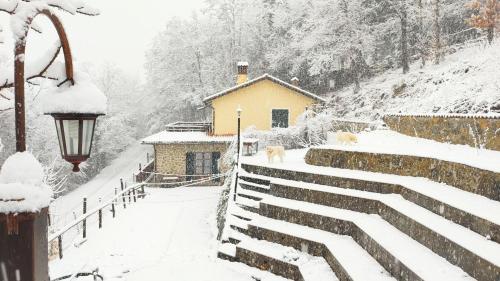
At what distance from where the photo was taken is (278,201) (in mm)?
9047

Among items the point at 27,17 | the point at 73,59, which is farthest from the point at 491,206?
the point at 27,17

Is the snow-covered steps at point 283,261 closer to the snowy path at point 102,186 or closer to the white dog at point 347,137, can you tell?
the white dog at point 347,137

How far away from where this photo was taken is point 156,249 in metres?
9.95

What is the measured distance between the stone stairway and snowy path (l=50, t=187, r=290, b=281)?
2.30 ft

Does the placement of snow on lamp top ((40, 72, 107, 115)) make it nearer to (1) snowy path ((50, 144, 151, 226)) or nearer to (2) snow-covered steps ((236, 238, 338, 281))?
(2) snow-covered steps ((236, 238, 338, 281))

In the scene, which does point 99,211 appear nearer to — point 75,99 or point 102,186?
point 75,99

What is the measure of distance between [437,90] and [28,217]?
1530cm

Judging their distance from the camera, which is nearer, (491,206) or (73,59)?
(73,59)

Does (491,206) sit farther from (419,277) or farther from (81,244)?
(81,244)

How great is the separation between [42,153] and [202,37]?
19.1 meters

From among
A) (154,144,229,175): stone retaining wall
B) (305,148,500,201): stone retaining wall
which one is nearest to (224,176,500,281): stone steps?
(305,148,500,201): stone retaining wall

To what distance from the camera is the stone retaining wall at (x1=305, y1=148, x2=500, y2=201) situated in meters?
6.26

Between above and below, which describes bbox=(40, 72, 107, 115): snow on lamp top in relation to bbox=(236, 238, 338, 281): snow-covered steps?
above

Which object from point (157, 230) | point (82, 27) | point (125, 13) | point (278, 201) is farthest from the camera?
point (125, 13)
